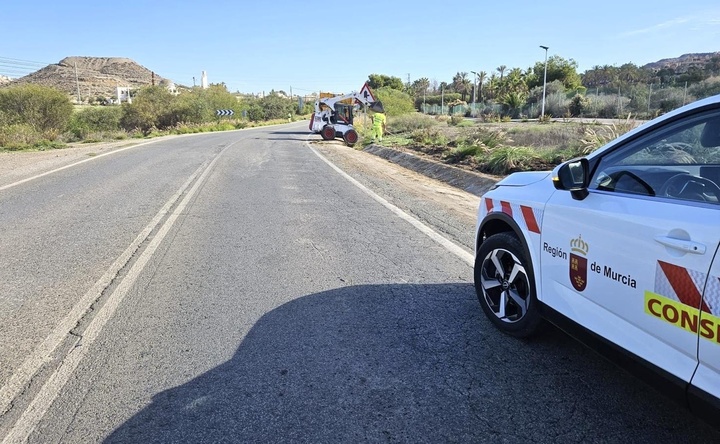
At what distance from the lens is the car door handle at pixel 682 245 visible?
209cm

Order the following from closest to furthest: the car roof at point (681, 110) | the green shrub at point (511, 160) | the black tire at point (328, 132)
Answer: the car roof at point (681, 110) < the green shrub at point (511, 160) < the black tire at point (328, 132)

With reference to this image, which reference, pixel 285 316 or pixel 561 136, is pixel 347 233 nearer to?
pixel 285 316

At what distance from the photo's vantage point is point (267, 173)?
14.0 meters

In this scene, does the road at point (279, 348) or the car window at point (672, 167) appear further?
the road at point (279, 348)

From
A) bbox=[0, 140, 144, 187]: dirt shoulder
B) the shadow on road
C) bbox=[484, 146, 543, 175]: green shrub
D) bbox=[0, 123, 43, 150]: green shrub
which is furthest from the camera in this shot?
bbox=[0, 123, 43, 150]: green shrub

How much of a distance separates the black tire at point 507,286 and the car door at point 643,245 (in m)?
0.26

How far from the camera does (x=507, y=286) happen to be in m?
3.82

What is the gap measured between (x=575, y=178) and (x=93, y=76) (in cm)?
16857

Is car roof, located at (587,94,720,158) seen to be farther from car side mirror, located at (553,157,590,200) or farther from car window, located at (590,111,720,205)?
car side mirror, located at (553,157,590,200)

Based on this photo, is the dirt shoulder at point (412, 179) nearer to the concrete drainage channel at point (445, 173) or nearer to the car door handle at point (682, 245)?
the concrete drainage channel at point (445, 173)

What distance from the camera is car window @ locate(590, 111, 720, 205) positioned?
2525mm

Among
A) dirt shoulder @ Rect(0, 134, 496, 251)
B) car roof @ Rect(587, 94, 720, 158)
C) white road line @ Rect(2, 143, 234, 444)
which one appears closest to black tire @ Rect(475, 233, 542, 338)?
car roof @ Rect(587, 94, 720, 158)

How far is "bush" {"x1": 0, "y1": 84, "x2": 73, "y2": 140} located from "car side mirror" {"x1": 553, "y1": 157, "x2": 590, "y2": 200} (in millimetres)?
35753

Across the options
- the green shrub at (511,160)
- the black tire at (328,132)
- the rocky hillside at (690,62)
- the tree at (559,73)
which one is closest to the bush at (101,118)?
the black tire at (328,132)
